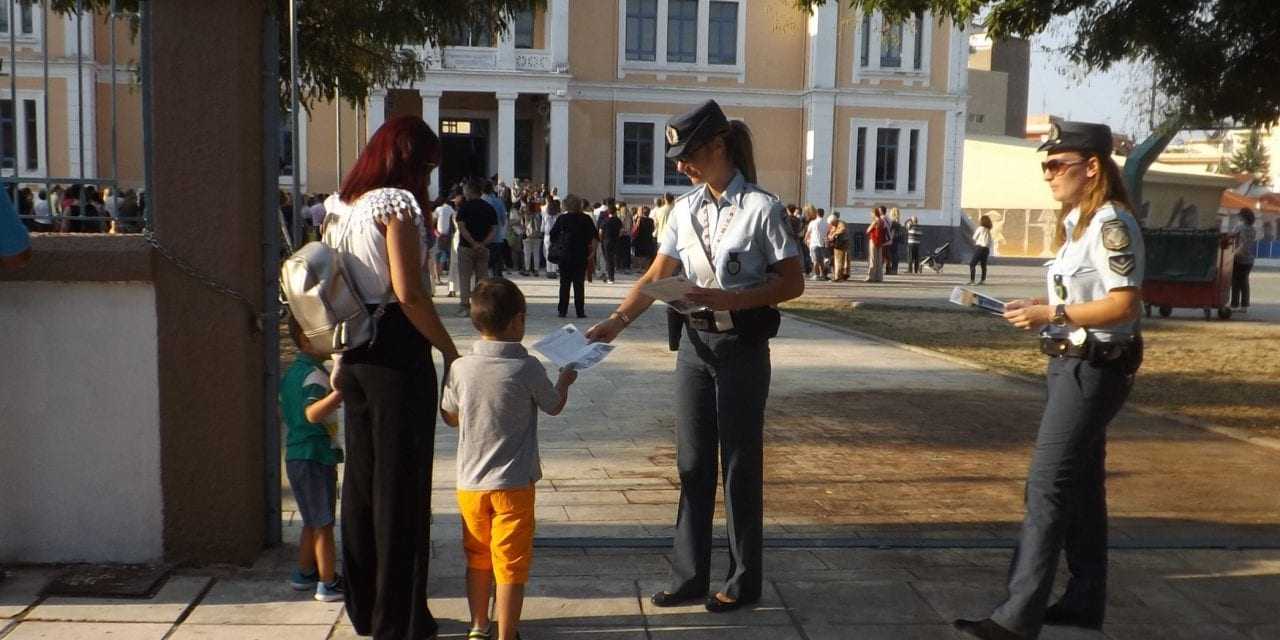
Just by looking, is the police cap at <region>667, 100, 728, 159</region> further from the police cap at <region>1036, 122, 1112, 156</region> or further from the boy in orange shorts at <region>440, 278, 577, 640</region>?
the police cap at <region>1036, 122, 1112, 156</region>

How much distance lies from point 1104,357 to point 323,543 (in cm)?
288

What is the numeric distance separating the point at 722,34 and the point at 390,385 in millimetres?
38855

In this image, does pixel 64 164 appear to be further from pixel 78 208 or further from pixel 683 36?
pixel 683 36

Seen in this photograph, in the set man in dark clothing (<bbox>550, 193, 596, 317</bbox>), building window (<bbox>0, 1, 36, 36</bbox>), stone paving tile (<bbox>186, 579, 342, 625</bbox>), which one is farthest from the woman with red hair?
man in dark clothing (<bbox>550, 193, 596, 317</bbox>)

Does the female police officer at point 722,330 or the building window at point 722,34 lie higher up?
the building window at point 722,34

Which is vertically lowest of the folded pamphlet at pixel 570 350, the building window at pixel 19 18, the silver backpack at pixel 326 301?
the folded pamphlet at pixel 570 350

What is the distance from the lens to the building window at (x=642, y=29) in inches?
1613

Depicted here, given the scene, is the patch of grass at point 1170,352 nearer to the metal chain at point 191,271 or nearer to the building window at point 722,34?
the metal chain at point 191,271

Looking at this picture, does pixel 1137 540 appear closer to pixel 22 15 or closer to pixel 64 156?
pixel 64 156

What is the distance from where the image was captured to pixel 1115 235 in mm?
4086

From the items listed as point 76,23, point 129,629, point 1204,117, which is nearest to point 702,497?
point 129,629

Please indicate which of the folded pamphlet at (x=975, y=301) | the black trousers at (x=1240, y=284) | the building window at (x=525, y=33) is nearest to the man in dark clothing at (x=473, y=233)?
the folded pamphlet at (x=975, y=301)

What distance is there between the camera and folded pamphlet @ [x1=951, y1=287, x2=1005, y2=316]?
413 centimetres

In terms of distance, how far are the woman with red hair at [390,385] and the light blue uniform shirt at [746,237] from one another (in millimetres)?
A: 1038
